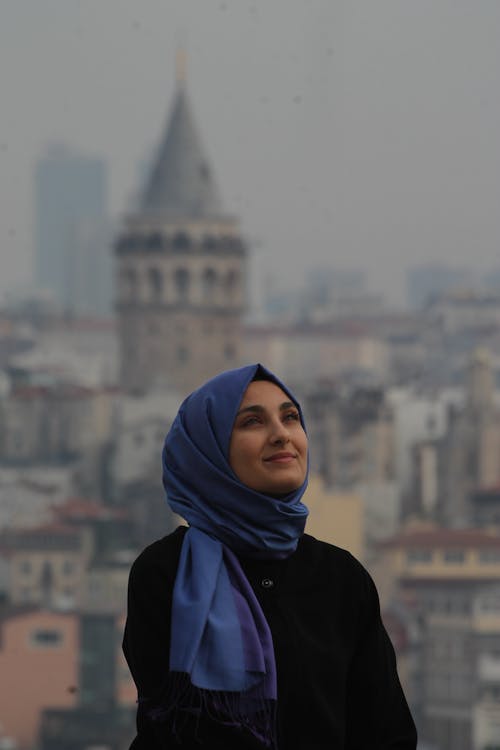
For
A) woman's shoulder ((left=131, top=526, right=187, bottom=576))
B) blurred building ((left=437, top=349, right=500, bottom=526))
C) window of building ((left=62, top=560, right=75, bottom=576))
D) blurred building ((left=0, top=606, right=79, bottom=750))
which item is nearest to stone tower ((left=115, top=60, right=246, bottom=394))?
blurred building ((left=437, top=349, right=500, bottom=526))

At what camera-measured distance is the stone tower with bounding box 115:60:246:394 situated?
35.5 meters

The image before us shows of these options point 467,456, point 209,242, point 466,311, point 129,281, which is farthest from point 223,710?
point 466,311

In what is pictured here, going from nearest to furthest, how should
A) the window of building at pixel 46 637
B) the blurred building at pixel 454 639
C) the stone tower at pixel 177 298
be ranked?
1. the window of building at pixel 46 637
2. the blurred building at pixel 454 639
3. the stone tower at pixel 177 298

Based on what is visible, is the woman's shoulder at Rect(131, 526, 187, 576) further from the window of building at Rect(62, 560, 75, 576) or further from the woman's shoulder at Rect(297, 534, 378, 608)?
the window of building at Rect(62, 560, 75, 576)

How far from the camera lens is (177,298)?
117 feet

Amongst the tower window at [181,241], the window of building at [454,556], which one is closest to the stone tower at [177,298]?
the tower window at [181,241]

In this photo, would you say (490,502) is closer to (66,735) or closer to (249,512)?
(66,735)

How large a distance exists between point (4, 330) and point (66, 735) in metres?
20.2

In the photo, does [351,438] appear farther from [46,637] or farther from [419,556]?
[46,637]

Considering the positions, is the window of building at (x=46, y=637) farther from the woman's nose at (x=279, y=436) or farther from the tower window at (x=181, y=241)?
the woman's nose at (x=279, y=436)

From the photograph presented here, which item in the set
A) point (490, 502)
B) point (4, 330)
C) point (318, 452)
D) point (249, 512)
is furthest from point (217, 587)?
point (4, 330)

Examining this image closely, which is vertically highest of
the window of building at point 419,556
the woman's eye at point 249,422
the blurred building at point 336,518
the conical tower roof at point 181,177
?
the conical tower roof at point 181,177

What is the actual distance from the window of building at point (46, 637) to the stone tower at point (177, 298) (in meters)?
9.82

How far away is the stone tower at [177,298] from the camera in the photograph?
35469mm
